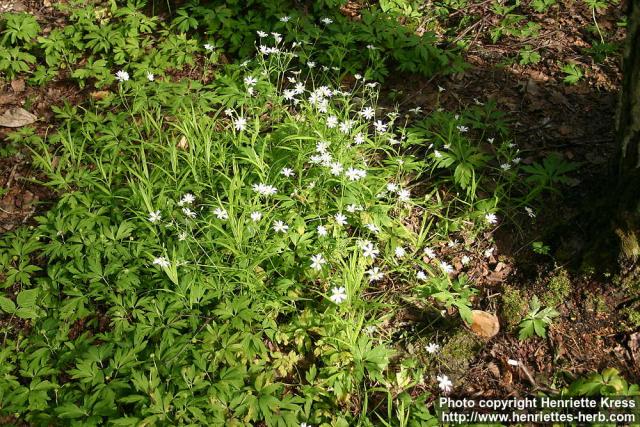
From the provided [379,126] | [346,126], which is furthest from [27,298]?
[379,126]

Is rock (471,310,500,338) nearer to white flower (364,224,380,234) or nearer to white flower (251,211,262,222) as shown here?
white flower (364,224,380,234)

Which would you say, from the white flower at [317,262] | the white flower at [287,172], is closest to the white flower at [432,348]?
the white flower at [317,262]

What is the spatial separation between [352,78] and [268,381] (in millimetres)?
2410

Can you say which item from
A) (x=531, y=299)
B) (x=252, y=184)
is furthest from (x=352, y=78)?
(x=531, y=299)

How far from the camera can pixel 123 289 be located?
2.63 m

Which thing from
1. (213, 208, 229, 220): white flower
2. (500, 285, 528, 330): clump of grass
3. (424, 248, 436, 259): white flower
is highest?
(213, 208, 229, 220): white flower

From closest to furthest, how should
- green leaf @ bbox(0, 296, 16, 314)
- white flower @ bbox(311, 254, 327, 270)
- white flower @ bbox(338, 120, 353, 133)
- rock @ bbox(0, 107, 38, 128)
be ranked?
white flower @ bbox(311, 254, 327, 270) → green leaf @ bbox(0, 296, 16, 314) → white flower @ bbox(338, 120, 353, 133) → rock @ bbox(0, 107, 38, 128)

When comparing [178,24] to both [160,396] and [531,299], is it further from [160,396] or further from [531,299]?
[531,299]

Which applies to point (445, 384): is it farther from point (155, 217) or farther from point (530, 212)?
point (155, 217)

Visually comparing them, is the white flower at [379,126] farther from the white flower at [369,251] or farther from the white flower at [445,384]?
the white flower at [445,384]

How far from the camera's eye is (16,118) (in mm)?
3736

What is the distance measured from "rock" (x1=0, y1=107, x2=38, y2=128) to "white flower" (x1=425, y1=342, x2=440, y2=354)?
3113mm

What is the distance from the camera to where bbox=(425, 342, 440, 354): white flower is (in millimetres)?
2482

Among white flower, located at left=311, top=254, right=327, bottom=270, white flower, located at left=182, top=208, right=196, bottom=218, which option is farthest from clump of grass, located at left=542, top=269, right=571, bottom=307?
white flower, located at left=182, top=208, right=196, bottom=218
